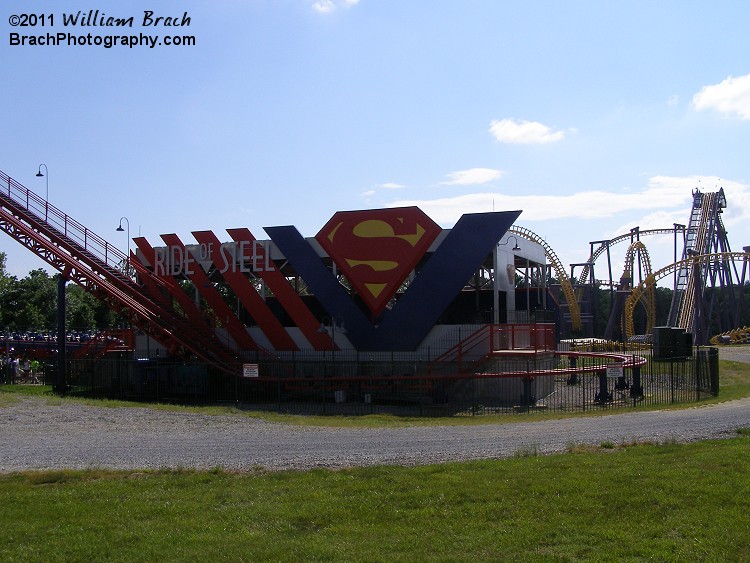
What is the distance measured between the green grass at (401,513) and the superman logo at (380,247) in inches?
902

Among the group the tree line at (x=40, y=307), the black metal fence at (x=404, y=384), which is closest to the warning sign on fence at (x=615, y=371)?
the black metal fence at (x=404, y=384)

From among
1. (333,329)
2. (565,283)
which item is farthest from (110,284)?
(565,283)

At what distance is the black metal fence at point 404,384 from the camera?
29547 millimetres

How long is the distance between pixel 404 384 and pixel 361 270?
6489 mm

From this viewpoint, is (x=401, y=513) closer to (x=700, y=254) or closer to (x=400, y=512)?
(x=400, y=512)

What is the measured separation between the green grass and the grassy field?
2 cm

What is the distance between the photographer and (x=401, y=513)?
31.3 ft

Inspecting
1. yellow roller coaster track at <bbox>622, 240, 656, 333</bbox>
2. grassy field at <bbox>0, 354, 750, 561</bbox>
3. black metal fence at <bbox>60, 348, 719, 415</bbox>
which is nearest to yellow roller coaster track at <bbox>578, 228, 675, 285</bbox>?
yellow roller coaster track at <bbox>622, 240, 656, 333</bbox>

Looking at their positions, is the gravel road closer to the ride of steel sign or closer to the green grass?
the green grass

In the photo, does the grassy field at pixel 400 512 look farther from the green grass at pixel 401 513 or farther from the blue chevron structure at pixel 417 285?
the blue chevron structure at pixel 417 285

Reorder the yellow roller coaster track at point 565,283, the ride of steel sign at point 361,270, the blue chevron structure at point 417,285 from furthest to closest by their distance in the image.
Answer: the yellow roller coaster track at point 565,283, the ride of steel sign at point 361,270, the blue chevron structure at point 417,285

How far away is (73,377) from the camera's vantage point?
3709 centimetres

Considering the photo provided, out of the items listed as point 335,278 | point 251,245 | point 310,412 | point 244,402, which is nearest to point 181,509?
point 310,412

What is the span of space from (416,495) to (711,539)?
3.72 metres
